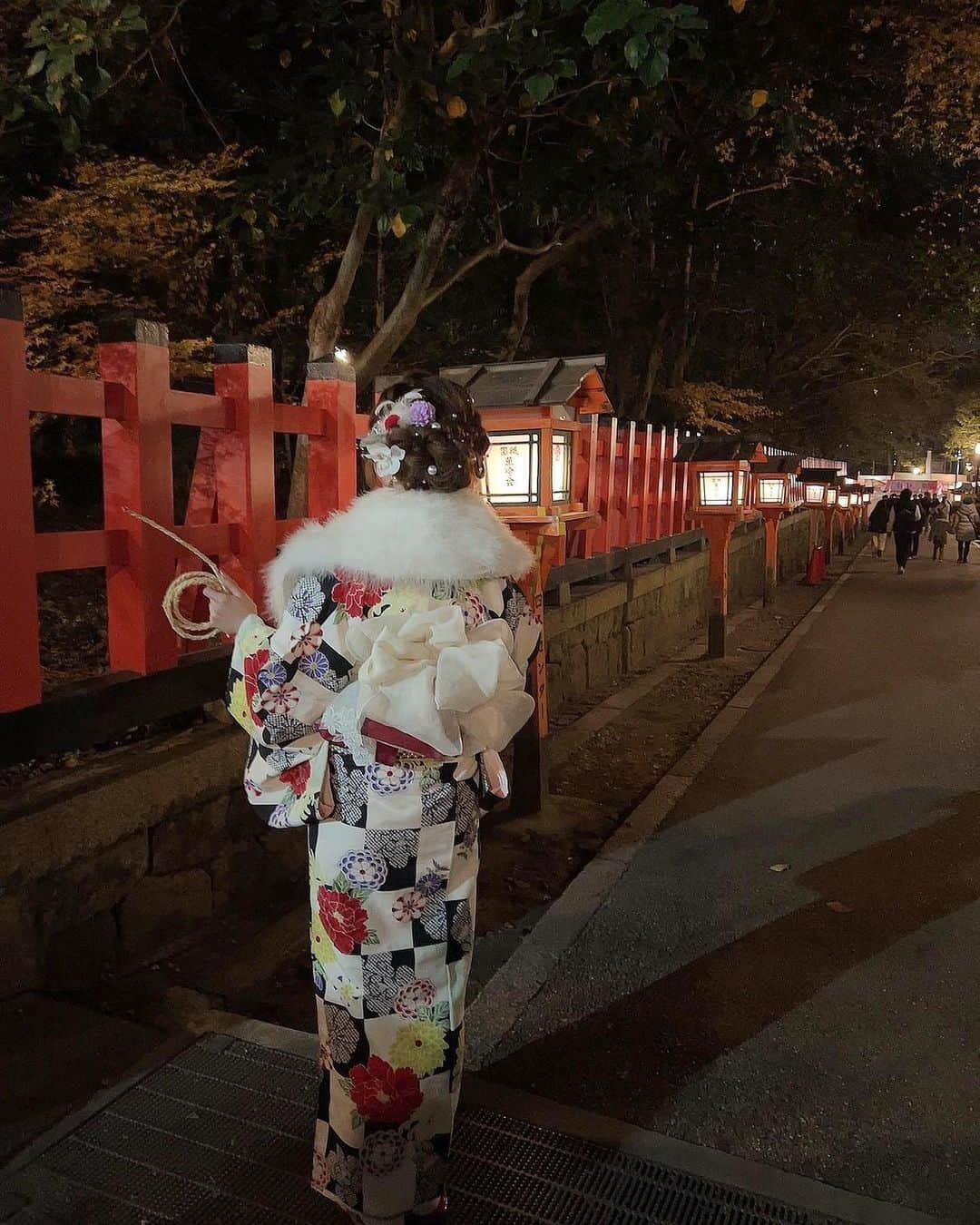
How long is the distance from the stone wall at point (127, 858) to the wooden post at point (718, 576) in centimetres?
836

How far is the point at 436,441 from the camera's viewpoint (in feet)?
8.38

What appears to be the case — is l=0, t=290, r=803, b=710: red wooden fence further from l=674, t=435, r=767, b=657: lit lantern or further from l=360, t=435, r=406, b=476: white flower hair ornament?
l=674, t=435, r=767, b=657: lit lantern

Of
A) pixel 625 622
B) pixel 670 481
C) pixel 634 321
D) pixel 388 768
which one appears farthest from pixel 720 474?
pixel 388 768

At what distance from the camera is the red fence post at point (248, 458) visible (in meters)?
4.59

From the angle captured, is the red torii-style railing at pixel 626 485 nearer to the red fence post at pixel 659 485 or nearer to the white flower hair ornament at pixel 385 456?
the red fence post at pixel 659 485

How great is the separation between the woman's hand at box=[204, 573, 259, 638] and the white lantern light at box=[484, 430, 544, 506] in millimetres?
3301

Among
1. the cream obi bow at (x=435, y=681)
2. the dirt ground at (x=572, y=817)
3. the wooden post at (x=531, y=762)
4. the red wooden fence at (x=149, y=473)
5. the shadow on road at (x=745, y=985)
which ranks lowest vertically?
the dirt ground at (x=572, y=817)

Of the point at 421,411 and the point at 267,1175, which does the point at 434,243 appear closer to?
the point at 421,411

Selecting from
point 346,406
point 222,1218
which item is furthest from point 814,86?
point 222,1218

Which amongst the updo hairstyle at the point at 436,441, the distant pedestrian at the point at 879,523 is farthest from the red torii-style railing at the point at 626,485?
the distant pedestrian at the point at 879,523

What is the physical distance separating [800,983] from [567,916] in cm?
121

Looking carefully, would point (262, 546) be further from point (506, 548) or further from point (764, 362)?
point (764, 362)

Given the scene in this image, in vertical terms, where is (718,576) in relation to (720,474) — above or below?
below

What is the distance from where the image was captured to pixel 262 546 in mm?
4820
